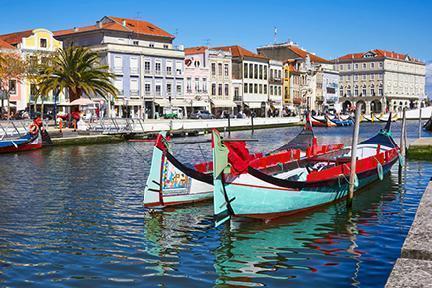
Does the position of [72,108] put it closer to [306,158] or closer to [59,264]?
[306,158]

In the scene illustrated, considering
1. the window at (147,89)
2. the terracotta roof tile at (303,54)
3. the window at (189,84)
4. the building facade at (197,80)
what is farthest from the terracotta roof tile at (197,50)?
the terracotta roof tile at (303,54)

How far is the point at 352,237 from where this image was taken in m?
13.7

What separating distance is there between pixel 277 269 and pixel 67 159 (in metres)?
23.5

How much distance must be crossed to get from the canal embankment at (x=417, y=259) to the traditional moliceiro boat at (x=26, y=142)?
29400 millimetres

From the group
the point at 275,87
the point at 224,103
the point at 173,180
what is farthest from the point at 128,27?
the point at 173,180

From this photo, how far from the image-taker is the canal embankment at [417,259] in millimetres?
7137

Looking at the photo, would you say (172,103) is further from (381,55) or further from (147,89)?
(381,55)

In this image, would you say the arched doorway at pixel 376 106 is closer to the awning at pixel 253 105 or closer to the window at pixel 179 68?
the awning at pixel 253 105

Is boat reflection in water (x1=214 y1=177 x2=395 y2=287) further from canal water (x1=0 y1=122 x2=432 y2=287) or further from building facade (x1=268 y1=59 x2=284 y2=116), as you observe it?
building facade (x1=268 y1=59 x2=284 y2=116)

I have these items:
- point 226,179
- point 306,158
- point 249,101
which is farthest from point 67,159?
point 249,101

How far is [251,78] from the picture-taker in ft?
308

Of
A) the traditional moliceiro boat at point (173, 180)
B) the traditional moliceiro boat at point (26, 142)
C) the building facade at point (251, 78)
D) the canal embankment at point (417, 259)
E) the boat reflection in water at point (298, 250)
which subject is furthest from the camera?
the building facade at point (251, 78)

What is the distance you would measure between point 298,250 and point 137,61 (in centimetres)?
6182

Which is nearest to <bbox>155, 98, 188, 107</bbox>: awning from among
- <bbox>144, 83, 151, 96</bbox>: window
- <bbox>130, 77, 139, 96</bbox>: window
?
<bbox>144, 83, 151, 96</bbox>: window
